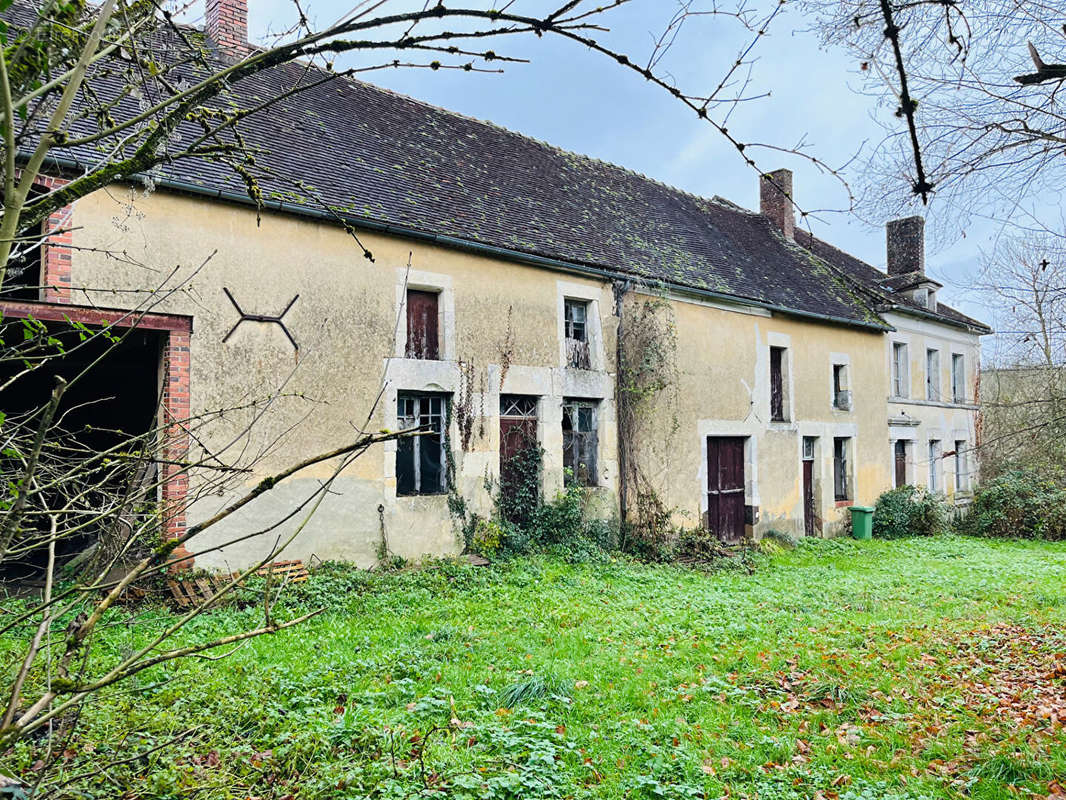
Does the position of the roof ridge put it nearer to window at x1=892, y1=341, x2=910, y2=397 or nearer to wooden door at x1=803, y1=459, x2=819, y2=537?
window at x1=892, y1=341, x2=910, y2=397

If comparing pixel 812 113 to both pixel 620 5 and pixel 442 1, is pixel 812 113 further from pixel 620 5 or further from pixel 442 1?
pixel 442 1

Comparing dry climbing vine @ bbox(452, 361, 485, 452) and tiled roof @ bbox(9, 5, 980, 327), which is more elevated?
tiled roof @ bbox(9, 5, 980, 327)

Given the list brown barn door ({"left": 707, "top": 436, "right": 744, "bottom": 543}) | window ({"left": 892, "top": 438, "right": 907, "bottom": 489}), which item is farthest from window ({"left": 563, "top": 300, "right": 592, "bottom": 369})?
window ({"left": 892, "top": 438, "right": 907, "bottom": 489})

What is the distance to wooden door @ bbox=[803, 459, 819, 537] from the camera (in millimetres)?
17406

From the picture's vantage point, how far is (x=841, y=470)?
61.1ft

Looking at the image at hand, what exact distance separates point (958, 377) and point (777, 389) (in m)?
10.7

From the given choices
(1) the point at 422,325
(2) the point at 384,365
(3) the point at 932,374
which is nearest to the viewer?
(2) the point at 384,365

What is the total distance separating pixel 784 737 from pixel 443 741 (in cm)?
241

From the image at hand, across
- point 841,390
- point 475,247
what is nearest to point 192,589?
point 475,247

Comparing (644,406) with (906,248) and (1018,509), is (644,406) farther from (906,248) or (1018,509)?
(906,248)

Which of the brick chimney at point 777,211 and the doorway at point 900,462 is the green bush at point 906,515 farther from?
the brick chimney at point 777,211

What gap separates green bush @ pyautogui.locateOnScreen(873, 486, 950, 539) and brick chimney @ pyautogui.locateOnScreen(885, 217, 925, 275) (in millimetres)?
8042

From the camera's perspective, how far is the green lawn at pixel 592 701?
420 centimetres

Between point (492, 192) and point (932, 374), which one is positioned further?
point (932, 374)
